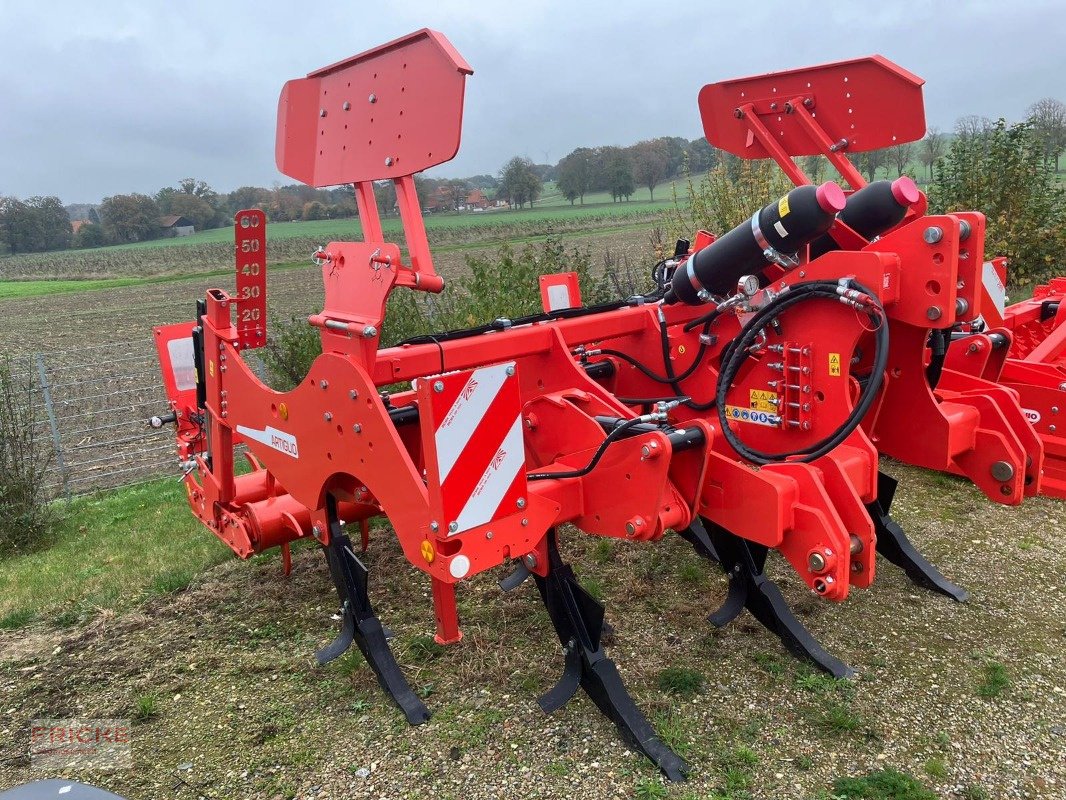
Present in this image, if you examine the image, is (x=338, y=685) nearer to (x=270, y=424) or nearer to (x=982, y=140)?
(x=270, y=424)

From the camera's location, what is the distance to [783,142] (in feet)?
14.3

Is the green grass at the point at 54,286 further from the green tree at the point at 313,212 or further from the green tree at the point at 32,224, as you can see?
the green tree at the point at 313,212

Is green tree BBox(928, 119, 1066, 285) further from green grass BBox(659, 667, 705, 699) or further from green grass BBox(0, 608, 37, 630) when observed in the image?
green grass BBox(0, 608, 37, 630)

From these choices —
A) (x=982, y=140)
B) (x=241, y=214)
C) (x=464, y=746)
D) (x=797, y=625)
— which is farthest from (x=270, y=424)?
(x=982, y=140)

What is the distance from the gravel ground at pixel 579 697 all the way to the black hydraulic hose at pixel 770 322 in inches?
46.1

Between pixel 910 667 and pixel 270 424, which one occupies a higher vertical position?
pixel 270 424

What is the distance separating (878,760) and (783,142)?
9.97 ft

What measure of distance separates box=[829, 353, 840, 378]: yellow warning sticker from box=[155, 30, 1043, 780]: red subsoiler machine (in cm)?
3

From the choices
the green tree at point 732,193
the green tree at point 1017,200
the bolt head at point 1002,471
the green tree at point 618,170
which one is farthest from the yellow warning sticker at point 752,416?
the green tree at point 618,170

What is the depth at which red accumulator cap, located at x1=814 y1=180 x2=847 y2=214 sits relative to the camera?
3.03 m

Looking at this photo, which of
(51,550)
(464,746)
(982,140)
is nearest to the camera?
(464,746)

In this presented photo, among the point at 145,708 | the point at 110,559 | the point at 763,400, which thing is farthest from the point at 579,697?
the point at 110,559

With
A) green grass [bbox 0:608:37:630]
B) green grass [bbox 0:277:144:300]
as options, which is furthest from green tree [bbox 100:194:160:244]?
green grass [bbox 0:608:37:630]

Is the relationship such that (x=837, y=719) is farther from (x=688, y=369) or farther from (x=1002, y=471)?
(x=688, y=369)
